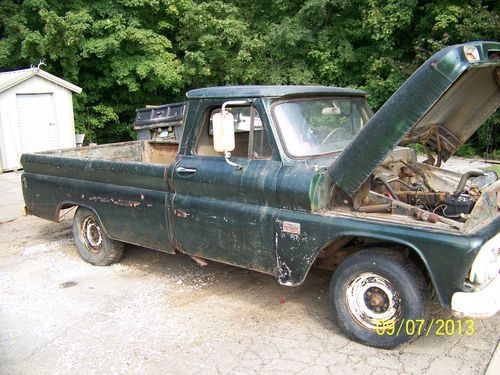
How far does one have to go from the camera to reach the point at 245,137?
4574mm

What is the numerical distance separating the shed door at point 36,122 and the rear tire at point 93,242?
10.1m

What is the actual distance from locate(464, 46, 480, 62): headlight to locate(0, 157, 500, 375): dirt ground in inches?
86.4

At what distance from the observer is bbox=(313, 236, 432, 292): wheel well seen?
3.65 metres

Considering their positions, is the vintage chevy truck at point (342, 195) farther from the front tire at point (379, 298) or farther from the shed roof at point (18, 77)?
the shed roof at point (18, 77)

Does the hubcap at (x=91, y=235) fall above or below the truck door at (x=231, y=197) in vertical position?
below

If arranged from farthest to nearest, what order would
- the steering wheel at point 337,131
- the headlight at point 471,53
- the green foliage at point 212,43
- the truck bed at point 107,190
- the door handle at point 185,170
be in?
the green foliage at point 212,43 < the truck bed at point 107,190 < the door handle at point 185,170 < the steering wheel at point 337,131 < the headlight at point 471,53

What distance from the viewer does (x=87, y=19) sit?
16.5 meters

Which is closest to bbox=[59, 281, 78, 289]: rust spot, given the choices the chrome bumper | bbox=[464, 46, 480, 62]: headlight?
the chrome bumper

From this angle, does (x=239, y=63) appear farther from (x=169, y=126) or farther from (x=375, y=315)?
(x=375, y=315)

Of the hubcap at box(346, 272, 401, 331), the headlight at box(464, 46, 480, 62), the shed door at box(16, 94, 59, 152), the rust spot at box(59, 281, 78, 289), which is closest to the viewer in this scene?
the headlight at box(464, 46, 480, 62)

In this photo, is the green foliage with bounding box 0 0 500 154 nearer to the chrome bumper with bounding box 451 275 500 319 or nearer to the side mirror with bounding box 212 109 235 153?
the side mirror with bounding box 212 109 235 153

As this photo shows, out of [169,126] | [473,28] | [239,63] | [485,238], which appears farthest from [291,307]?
[239,63]

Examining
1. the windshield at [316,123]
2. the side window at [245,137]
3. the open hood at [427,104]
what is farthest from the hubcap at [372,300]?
the side window at [245,137]

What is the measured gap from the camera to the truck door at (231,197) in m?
4.07
